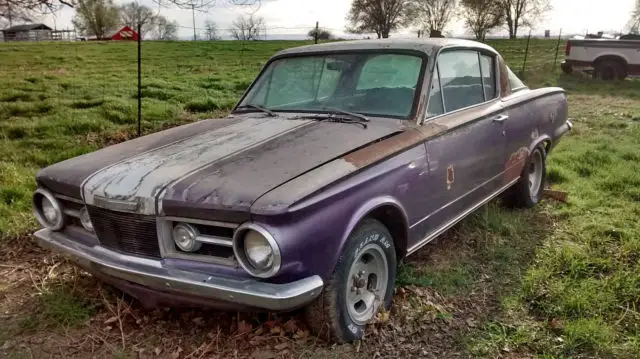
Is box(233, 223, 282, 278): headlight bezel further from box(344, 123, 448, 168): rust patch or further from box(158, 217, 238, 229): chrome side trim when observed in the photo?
box(344, 123, 448, 168): rust patch

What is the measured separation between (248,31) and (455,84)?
18.3 m

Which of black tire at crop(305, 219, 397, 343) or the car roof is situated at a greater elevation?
the car roof

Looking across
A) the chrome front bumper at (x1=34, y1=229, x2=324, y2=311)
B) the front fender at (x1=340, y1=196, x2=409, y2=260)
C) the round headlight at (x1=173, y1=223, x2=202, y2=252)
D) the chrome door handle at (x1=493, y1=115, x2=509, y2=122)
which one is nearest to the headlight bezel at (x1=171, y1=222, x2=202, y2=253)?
the round headlight at (x1=173, y1=223, x2=202, y2=252)

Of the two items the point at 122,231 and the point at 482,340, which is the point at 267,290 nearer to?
the point at 122,231

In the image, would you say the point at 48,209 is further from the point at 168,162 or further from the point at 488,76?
the point at 488,76

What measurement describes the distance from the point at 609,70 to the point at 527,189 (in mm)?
12336

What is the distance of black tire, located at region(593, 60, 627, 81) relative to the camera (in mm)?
14781

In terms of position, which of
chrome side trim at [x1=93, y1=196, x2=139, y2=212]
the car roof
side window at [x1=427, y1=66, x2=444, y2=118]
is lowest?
chrome side trim at [x1=93, y1=196, x2=139, y2=212]

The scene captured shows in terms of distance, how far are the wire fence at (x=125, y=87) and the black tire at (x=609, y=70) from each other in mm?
1880

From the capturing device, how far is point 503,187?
14.3 feet

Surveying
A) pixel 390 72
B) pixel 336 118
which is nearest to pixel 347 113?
pixel 336 118

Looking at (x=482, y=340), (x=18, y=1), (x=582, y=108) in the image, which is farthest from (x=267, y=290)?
(x=582, y=108)

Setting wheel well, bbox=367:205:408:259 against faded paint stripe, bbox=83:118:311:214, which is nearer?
faded paint stripe, bbox=83:118:311:214

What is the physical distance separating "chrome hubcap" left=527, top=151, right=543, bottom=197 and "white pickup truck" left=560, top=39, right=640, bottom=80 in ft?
38.0
